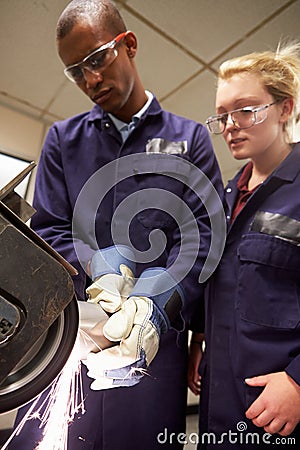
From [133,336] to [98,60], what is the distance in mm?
716

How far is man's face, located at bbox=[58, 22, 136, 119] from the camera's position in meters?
0.88

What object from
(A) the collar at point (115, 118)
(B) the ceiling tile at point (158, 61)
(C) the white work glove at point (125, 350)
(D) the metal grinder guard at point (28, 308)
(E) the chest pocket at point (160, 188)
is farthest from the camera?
(B) the ceiling tile at point (158, 61)

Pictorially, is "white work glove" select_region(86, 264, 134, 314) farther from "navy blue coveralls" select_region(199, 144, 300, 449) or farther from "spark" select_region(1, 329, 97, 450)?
"navy blue coveralls" select_region(199, 144, 300, 449)

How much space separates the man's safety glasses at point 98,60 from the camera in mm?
885

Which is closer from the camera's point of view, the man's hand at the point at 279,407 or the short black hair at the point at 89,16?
the man's hand at the point at 279,407

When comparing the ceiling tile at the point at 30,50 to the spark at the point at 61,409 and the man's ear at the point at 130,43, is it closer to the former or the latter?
the man's ear at the point at 130,43

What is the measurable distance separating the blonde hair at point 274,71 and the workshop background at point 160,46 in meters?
0.16

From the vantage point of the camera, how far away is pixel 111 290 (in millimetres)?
688

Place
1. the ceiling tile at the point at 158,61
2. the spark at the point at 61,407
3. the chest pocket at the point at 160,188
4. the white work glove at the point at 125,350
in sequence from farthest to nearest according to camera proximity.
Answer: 1. the ceiling tile at the point at 158,61
2. the chest pocket at the point at 160,188
3. the spark at the point at 61,407
4. the white work glove at the point at 125,350

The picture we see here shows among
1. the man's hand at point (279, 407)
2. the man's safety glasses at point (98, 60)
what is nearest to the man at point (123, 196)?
the man's safety glasses at point (98, 60)

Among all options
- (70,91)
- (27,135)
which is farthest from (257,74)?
(27,135)

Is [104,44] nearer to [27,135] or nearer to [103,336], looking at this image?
Answer: [103,336]

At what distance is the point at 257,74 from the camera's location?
108 centimetres

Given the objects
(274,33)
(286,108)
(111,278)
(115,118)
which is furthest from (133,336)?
(274,33)
